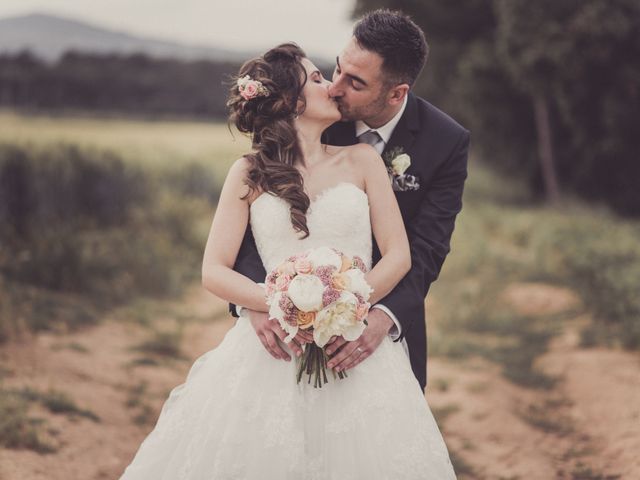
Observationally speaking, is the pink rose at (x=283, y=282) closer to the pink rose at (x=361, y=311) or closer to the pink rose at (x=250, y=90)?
the pink rose at (x=361, y=311)

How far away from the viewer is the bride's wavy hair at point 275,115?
3.32 meters

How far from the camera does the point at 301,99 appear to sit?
11.3 ft

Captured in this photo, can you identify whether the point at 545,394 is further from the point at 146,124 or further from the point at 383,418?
the point at 146,124

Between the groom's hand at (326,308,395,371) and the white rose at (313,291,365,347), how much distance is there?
6.7 inches

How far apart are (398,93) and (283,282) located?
147cm

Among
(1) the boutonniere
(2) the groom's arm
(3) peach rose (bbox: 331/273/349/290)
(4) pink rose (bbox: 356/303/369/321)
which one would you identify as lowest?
(2) the groom's arm

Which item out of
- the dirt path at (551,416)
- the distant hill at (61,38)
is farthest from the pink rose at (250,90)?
the distant hill at (61,38)

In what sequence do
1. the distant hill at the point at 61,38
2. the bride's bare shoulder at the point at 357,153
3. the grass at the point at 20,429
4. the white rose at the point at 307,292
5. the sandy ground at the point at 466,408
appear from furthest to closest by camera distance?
the distant hill at the point at 61,38 < the sandy ground at the point at 466,408 < the grass at the point at 20,429 < the bride's bare shoulder at the point at 357,153 < the white rose at the point at 307,292

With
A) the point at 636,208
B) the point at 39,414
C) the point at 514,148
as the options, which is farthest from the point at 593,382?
the point at 514,148

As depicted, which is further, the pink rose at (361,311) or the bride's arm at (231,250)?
the bride's arm at (231,250)

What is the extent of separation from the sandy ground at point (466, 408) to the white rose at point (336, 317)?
2.57 m

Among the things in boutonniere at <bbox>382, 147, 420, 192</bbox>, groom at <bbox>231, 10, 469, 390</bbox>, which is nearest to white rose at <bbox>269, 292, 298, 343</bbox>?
groom at <bbox>231, 10, 469, 390</bbox>

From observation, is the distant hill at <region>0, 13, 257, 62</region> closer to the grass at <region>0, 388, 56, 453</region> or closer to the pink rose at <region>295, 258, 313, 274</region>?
the grass at <region>0, 388, 56, 453</region>

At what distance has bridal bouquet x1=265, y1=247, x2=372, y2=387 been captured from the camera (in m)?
2.84
